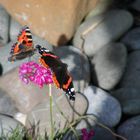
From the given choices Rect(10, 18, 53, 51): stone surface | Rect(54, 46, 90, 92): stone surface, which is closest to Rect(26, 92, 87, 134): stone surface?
Rect(54, 46, 90, 92): stone surface

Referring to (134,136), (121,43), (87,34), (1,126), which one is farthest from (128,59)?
(1,126)

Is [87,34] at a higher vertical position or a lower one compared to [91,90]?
higher

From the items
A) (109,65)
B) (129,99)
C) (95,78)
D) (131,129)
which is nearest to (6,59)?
(95,78)

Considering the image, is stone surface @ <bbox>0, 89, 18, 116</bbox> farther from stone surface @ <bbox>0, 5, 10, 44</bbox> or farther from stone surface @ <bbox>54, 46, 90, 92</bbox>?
stone surface @ <bbox>0, 5, 10, 44</bbox>

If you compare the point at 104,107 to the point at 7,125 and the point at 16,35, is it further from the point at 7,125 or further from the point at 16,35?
the point at 16,35

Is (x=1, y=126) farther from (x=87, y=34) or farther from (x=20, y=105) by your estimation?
(x=87, y=34)

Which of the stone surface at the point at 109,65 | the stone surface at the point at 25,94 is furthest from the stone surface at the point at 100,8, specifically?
the stone surface at the point at 25,94
